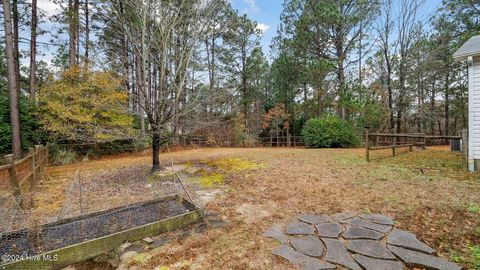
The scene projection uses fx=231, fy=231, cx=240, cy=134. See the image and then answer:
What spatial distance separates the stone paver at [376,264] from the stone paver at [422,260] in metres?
0.13

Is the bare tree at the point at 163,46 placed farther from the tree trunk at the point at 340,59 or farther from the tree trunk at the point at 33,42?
the tree trunk at the point at 340,59

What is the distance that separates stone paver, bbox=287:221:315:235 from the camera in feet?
9.03

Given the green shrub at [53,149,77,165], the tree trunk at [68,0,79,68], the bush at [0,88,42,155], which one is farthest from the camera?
the tree trunk at [68,0,79,68]

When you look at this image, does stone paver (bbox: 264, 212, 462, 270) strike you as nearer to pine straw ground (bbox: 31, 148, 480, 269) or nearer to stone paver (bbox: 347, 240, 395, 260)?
stone paver (bbox: 347, 240, 395, 260)

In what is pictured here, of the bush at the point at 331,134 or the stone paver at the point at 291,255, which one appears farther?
the bush at the point at 331,134

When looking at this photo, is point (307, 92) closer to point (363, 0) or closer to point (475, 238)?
point (363, 0)

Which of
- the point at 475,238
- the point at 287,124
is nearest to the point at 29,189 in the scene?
the point at 475,238

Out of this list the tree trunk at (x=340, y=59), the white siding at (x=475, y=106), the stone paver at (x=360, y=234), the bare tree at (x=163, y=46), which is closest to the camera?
the stone paver at (x=360, y=234)

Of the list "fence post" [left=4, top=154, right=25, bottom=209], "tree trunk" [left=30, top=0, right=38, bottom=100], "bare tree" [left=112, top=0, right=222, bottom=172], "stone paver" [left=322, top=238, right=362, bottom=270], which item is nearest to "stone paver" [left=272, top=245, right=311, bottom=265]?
"stone paver" [left=322, top=238, right=362, bottom=270]

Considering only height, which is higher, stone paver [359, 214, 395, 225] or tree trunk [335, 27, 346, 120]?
tree trunk [335, 27, 346, 120]

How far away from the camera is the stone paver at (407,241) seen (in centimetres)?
231

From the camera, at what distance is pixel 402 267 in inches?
80.6

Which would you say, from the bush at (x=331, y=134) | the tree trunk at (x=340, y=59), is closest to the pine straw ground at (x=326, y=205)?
the bush at (x=331, y=134)

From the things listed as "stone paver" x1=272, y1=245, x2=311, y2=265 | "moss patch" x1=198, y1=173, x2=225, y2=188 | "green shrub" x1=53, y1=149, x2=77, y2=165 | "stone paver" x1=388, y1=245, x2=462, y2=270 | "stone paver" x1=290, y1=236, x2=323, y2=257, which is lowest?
"stone paver" x1=272, y1=245, x2=311, y2=265
